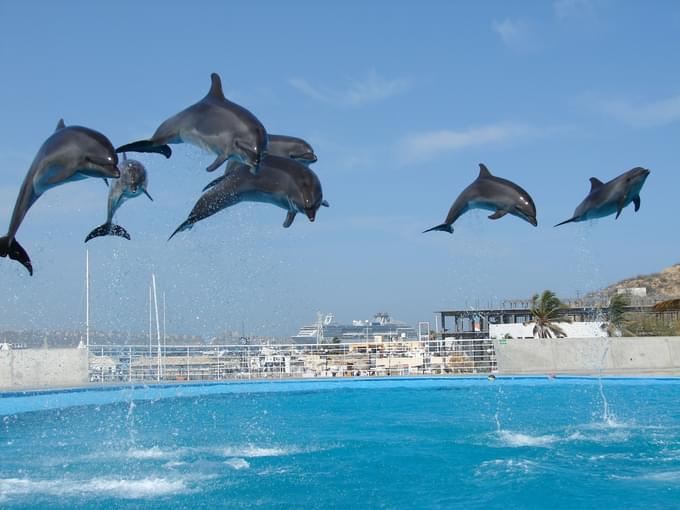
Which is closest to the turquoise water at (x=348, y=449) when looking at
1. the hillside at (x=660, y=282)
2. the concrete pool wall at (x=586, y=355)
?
the concrete pool wall at (x=586, y=355)

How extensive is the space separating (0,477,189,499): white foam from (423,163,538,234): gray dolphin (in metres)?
3.24

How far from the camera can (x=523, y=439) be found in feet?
28.4

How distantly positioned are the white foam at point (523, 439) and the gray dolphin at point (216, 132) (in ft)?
16.3

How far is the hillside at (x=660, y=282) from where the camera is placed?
71.6 meters

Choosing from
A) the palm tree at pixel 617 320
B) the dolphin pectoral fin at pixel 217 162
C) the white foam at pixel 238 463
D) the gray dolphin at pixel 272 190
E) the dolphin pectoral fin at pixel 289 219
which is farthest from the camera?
the palm tree at pixel 617 320

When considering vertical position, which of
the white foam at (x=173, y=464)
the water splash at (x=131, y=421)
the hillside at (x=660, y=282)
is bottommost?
the white foam at (x=173, y=464)

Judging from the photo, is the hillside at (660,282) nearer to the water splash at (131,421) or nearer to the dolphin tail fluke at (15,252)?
the water splash at (131,421)

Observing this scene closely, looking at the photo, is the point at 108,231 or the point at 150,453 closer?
the point at 108,231

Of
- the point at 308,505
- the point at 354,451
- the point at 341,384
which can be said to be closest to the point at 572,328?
the point at 341,384

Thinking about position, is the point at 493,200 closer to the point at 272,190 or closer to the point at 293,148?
the point at 293,148

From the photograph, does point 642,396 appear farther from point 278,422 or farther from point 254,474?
point 254,474

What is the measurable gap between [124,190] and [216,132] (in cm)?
128

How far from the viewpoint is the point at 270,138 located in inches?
236

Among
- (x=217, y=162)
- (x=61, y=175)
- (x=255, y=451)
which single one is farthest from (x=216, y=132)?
(x=255, y=451)
